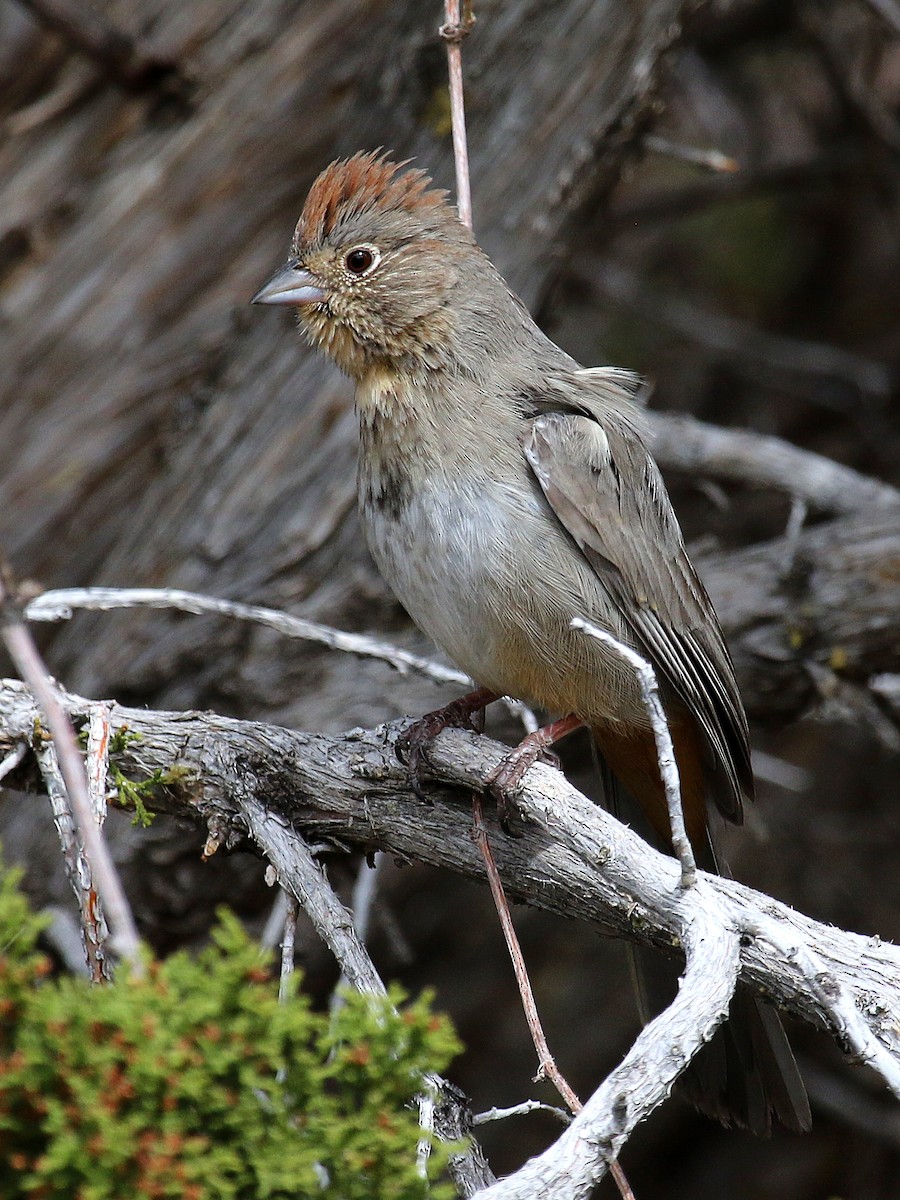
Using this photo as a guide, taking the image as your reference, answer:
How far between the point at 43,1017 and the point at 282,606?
307cm

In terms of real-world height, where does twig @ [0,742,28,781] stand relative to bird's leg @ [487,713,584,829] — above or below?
below

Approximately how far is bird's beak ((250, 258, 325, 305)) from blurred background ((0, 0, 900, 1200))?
1.01 meters

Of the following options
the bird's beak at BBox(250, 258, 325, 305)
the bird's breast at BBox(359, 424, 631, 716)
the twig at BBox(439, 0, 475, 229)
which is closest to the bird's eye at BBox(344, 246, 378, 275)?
the bird's beak at BBox(250, 258, 325, 305)

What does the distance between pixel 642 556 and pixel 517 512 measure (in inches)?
18.3

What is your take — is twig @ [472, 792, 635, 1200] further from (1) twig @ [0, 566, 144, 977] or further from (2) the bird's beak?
(2) the bird's beak

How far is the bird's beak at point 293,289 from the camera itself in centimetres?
377

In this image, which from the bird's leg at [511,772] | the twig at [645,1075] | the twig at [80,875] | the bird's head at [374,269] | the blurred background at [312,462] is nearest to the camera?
the twig at [645,1075]

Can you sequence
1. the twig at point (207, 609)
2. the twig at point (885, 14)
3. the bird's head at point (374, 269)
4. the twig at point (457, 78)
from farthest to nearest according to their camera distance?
the twig at point (885, 14)
the bird's head at point (374, 269)
the twig at point (457, 78)
the twig at point (207, 609)

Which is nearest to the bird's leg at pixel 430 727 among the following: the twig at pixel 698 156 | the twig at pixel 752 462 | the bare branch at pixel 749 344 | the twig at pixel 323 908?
the twig at pixel 323 908

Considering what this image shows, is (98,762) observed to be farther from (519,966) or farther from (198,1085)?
(198,1085)

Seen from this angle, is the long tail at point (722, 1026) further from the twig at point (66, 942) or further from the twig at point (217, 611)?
the twig at point (66, 942)

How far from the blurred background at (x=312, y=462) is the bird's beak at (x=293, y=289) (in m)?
1.01

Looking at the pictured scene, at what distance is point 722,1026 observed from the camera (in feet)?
11.5

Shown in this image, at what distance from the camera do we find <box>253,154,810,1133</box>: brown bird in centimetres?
336
